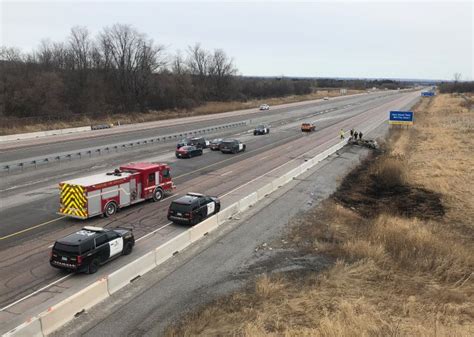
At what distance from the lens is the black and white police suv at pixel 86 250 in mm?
17703

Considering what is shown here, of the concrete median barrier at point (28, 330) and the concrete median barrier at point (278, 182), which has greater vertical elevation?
the concrete median barrier at point (28, 330)

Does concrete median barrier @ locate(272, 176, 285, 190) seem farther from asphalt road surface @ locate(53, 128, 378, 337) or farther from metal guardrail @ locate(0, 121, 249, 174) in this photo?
metal guardrail @ locate(0, 121, 249, 174)

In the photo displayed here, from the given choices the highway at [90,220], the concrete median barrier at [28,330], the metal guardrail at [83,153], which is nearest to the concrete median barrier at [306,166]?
the highway at [90,220]

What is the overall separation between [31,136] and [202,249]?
45.2m

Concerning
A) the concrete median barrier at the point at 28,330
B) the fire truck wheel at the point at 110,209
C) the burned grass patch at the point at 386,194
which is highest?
the concrete median barrier at the point at 28,330

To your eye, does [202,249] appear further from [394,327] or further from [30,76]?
[30,76]

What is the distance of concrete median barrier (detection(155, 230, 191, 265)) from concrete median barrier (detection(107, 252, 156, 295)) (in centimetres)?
42

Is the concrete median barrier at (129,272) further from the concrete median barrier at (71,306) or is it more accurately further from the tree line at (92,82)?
the tree line at (92,82)

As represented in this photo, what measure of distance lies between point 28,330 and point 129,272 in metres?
5.01

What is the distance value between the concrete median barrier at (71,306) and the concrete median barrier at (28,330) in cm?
17

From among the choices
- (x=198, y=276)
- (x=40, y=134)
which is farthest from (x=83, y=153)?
(x=198, y=276)

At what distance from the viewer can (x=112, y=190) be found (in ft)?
84.6

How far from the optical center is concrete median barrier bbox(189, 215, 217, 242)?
2234 cm

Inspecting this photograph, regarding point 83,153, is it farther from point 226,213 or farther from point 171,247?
point 171,247
